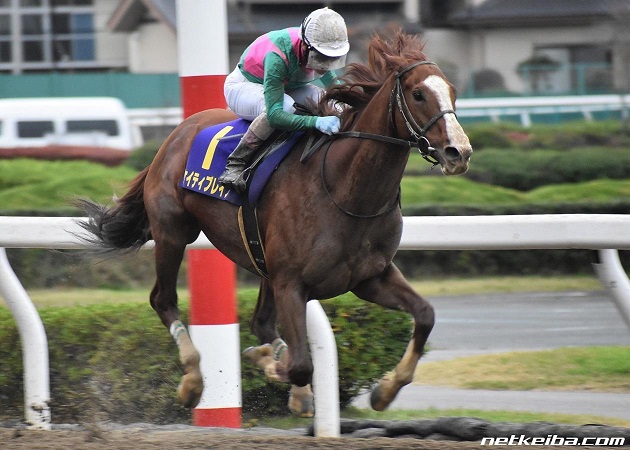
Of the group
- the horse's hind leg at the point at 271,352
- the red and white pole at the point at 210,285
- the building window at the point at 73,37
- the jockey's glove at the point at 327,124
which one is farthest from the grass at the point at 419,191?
the building window at the point at 73,37

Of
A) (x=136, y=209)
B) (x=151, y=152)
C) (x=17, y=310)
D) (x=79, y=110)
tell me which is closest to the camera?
(x=17, y=310)

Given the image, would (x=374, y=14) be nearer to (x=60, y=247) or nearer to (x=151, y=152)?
(x=151, y=152)

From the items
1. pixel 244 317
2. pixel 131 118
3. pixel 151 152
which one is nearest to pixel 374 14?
pixel 131 118

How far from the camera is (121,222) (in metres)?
5.63

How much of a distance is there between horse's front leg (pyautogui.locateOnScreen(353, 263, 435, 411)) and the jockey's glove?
63 cm

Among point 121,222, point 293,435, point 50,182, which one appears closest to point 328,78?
point 121,222

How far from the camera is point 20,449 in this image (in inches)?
176

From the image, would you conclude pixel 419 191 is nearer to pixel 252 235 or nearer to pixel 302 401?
pixel 252 235

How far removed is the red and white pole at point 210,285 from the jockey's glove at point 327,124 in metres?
1.04

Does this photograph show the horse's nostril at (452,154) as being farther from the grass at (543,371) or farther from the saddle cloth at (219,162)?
the grass at (543,371)

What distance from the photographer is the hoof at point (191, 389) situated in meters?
4.96

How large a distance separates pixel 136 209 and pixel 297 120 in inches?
55.8

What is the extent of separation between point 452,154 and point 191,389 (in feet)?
5.59

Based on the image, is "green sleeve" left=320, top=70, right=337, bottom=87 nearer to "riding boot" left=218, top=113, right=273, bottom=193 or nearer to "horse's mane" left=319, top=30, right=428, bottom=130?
"horse's mane" left=319, top=30, right=428, bottom=130
